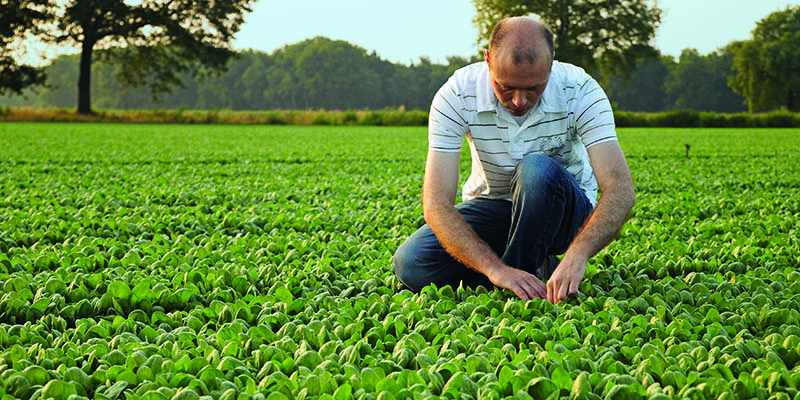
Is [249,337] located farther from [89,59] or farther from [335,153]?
[89,59]

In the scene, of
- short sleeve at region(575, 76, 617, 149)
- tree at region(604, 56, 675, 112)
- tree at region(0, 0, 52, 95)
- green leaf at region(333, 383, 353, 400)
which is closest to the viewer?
green leaf at region(333, 383, 353, 400)

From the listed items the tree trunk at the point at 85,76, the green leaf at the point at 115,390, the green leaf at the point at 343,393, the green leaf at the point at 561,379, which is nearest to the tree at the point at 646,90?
the tree trunk at the point at 85,76

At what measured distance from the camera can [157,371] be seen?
1.89 meters

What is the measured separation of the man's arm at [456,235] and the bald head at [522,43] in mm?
479

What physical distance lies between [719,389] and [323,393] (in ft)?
3.43

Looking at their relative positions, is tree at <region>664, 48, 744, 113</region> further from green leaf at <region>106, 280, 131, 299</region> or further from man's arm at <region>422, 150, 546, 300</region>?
green leaf at <region>106, 280, 131, 299</region>

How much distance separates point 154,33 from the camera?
109ft

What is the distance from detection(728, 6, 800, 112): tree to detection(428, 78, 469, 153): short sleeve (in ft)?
181

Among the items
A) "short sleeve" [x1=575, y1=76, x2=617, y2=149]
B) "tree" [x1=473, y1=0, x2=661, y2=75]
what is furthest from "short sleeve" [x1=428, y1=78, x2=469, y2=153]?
"tree" [x1=473, y1=0, x2=661, y2=75]

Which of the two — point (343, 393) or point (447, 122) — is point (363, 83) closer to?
point (447, 122)

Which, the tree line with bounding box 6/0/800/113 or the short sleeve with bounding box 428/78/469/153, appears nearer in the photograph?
the short sleeve with bounding box 428/78/469/153

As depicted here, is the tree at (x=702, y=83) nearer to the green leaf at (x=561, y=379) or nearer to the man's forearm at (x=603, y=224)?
the man's forearm at (x=603, y=224)

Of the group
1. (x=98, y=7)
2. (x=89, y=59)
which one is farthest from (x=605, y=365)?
(x=89, y=59)

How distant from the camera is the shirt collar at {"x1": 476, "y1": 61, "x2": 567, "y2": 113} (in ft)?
8.37
